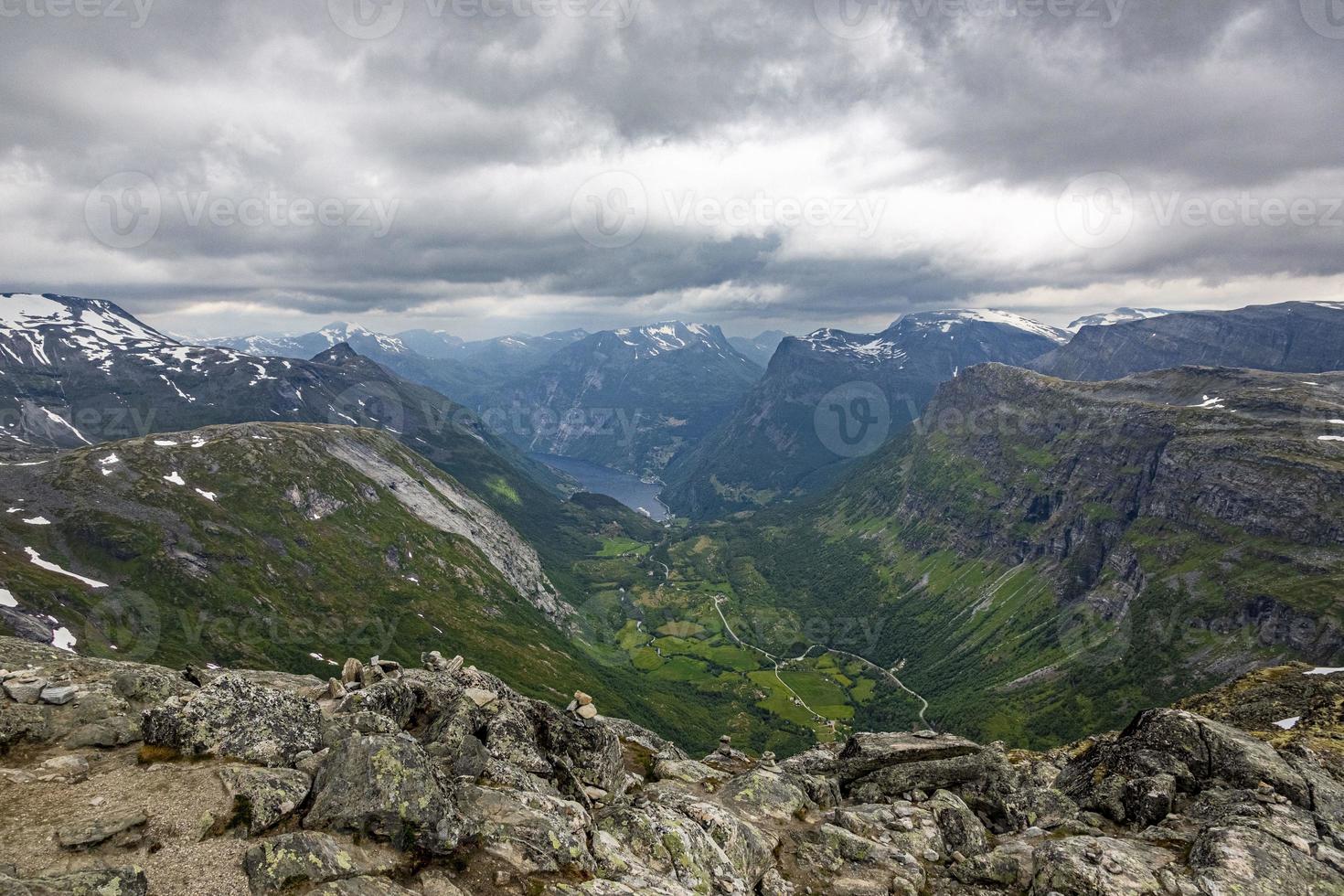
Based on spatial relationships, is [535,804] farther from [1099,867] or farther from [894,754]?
[894,754]

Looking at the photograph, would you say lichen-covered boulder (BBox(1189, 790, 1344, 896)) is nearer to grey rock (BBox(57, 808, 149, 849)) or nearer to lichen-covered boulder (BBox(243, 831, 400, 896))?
lichen-covered boulder (BBox(243, 831, 400, 896))

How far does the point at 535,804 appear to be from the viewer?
3266 centimetres

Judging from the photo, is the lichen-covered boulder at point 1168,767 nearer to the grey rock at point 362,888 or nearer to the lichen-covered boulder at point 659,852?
the lichen-covered boulder at point 659,852

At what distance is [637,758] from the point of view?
58812 mm

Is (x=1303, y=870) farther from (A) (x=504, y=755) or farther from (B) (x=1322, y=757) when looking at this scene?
(A) (x=504, y=755)

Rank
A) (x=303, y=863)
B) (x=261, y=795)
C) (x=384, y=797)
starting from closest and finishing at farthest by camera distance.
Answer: (x=303, y=863), (x=261, y=795), (x=384, y=797)

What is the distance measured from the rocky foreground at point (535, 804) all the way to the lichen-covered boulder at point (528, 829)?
0.41ft

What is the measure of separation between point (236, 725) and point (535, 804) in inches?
648

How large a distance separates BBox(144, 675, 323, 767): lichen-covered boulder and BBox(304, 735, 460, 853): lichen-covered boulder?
4.22 metres

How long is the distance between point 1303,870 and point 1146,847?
277 inches

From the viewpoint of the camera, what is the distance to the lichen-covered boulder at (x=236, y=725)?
31188 mm

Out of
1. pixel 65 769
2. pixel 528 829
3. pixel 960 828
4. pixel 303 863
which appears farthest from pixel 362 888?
pixel 960 828

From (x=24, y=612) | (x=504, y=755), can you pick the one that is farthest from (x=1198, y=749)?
(x=24, y=612)

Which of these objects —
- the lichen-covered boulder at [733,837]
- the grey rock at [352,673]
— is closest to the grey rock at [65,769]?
the grey rock at [352,673]
